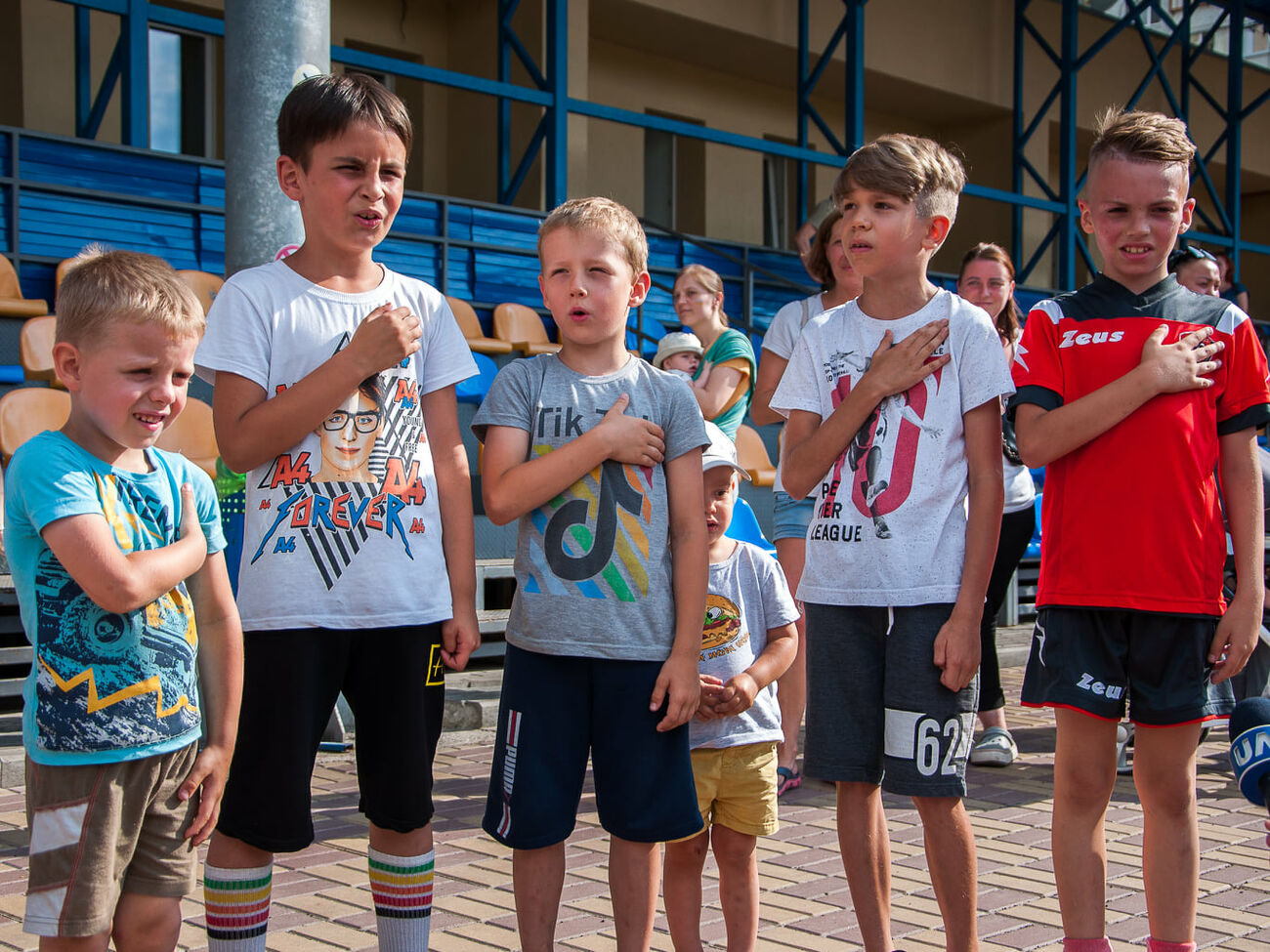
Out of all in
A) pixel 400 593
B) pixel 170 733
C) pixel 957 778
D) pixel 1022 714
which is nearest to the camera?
pixel 170 733

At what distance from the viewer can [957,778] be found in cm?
263

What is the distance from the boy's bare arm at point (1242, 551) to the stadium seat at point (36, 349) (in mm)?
5819

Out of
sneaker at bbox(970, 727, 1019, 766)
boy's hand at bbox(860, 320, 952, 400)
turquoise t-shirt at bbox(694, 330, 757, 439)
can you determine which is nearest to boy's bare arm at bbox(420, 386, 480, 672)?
boy's hand at bbox(860, 320, 952, 400)

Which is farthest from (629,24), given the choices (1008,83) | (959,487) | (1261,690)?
(959,487)

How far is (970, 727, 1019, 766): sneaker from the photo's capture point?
5066mm

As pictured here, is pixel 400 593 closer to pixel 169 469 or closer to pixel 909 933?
pixel 169 469

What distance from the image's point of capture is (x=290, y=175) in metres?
2.60

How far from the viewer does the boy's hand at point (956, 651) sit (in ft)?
8.54

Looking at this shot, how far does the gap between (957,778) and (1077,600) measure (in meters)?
0.46

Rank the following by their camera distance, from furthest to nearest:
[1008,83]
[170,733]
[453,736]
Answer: [1008,83], [453,736], [170,733]

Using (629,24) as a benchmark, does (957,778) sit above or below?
below

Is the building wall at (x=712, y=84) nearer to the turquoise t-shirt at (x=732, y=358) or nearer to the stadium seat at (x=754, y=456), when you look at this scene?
the stadium seat at (x=754, y=456)

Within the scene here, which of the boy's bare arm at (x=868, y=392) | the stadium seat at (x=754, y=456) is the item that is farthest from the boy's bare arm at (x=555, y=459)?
the stadium seat at (x=754, y=456)

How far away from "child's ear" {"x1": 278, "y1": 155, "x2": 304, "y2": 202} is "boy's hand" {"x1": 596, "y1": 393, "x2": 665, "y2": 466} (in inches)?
29.9
